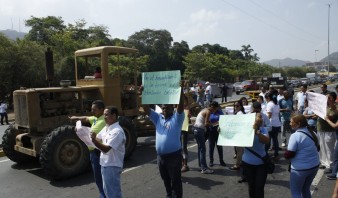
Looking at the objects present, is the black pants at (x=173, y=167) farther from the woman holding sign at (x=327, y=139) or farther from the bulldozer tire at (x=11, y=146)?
the bulldozer tire at (x=11, y=146)

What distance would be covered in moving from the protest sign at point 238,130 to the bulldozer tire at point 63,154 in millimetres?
3787

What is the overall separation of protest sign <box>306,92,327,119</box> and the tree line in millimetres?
7584

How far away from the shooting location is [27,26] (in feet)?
179

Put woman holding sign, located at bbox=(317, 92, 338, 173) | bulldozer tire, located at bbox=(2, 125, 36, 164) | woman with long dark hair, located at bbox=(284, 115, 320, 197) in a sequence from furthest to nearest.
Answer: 1. bulldozer tire, located at bbox=(2, 125, 36, 164)
2. woman holding sign, located at bbox=(317, 92, 338, 173)
3. woman with long dark hair, located at bbox=(284, 115, 320, 197)

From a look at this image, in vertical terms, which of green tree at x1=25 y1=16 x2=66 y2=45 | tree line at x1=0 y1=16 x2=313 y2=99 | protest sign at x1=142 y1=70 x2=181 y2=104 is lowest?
protest sign at x1=142 y1=70 x2=181 y2=104

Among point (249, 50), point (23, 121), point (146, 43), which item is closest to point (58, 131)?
point (23, 121)

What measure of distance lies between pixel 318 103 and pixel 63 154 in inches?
207

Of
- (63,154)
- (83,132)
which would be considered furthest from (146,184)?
(83,132)

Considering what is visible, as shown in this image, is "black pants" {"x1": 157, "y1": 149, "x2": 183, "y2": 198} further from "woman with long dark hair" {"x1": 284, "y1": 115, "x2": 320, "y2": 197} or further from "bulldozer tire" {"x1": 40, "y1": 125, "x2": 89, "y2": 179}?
"bulldozer tire" {"x1": 40, "y1": 125, "x2": 89, "y2": 179}

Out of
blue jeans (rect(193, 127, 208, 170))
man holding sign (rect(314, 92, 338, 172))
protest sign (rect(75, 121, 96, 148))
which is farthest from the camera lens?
blue jeans (rect(193, 127, 208, 170))

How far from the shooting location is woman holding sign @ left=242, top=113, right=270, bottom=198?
461cm

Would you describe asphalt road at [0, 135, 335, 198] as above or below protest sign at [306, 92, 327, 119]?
below

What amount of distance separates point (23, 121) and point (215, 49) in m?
79.7

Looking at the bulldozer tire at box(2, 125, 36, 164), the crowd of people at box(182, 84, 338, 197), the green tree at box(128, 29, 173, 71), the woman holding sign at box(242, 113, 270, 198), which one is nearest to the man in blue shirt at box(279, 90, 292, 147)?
the crowd of people at box(182, 84, 338, 197)
